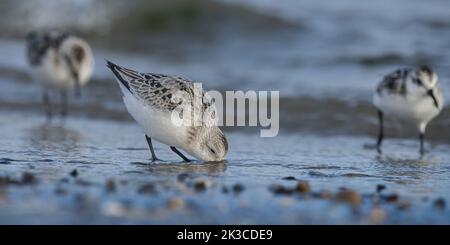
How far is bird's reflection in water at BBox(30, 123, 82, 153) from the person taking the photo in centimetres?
872

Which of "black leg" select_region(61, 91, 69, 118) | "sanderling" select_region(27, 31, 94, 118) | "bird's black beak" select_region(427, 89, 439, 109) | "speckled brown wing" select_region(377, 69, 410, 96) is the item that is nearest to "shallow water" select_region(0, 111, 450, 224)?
"bird's black beak" select_region(427, 89, 439, 109)

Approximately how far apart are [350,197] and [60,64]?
7945 millimetres

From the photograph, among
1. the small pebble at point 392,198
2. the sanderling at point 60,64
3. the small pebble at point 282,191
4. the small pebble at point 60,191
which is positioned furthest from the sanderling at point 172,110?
the sanderling at point 60,64

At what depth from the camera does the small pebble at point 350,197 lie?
19.8 feet

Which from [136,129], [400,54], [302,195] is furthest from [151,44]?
[302,195]

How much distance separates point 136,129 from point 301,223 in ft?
18.9

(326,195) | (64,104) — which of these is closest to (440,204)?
(326,195)

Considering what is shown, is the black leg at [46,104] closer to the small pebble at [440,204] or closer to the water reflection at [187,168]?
the water reflection at [187,168]

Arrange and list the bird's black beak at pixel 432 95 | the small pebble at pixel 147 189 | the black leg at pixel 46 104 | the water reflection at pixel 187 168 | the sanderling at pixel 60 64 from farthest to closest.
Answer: the sanderling at pixel 60 64 → the black leg at pixel 46 104 → the bird's black beak at pixel 432 95 → the water reflection at pixel 187 168 → the small pebble at pixel 147 189

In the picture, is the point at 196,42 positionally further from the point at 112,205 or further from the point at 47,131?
the point at 112,205

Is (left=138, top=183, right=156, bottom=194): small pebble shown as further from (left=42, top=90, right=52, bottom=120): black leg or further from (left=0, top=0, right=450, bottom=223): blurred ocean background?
(left=42, top=90, right=52, bottom=120): black leg

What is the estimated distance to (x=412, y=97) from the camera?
10.1m

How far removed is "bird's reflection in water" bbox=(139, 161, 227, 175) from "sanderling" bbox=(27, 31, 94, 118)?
17.6 ft

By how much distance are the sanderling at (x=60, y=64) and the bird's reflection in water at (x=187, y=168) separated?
536 centimetres
